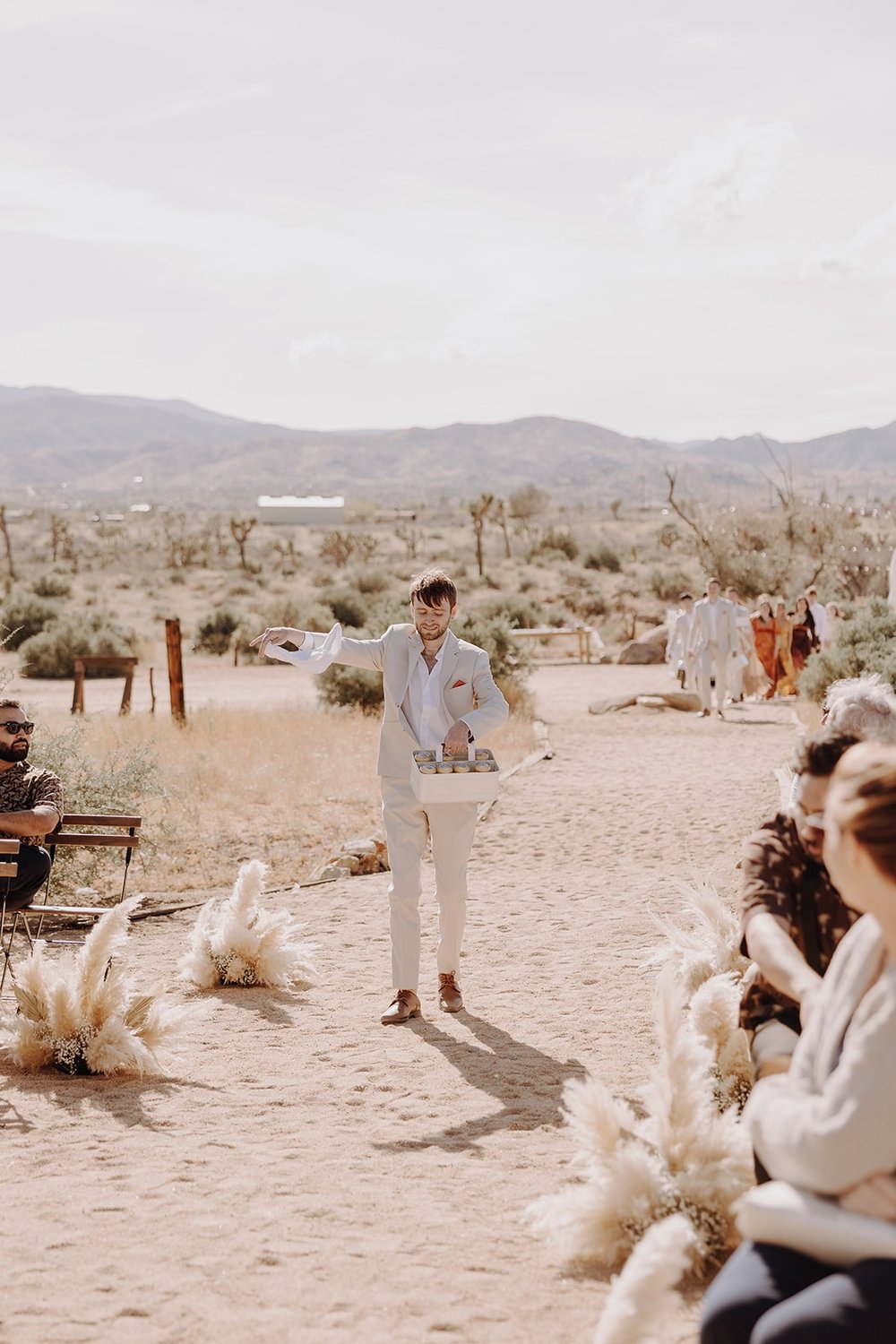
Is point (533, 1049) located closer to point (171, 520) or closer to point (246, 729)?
point (246, 729)

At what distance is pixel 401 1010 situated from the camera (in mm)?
6164

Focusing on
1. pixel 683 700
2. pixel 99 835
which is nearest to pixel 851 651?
pixel 683 700

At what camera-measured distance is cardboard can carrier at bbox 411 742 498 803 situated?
5680 mm

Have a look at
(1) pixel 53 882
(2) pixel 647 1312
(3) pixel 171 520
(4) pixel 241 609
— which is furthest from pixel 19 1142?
(3) pixel 171 520

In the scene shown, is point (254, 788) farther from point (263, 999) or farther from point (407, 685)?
point (407, 685)

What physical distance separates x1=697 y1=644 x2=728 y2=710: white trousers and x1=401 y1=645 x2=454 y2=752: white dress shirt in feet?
42.0

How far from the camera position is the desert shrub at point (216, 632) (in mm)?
31438

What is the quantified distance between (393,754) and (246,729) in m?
9.69

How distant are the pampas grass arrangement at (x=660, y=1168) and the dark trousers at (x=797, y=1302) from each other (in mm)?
1007

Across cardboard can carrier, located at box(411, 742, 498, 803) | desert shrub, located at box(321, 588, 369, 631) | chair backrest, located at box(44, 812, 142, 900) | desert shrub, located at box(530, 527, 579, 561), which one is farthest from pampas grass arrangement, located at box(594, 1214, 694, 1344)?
desert shrub, located at box(530, 527, 579, 561)

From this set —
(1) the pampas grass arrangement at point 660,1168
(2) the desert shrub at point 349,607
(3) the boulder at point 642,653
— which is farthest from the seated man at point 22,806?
(2) the desert shrub at point 349,607

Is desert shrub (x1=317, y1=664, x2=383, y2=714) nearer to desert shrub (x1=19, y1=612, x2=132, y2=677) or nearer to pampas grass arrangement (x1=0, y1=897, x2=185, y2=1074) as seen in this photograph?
desert shrub (x1=19, y1=612, x2=132, y2=677)

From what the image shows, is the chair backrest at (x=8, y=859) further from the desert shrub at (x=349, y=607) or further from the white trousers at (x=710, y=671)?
the desert shrub at (x=349, y=607)

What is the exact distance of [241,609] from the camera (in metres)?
38.3
